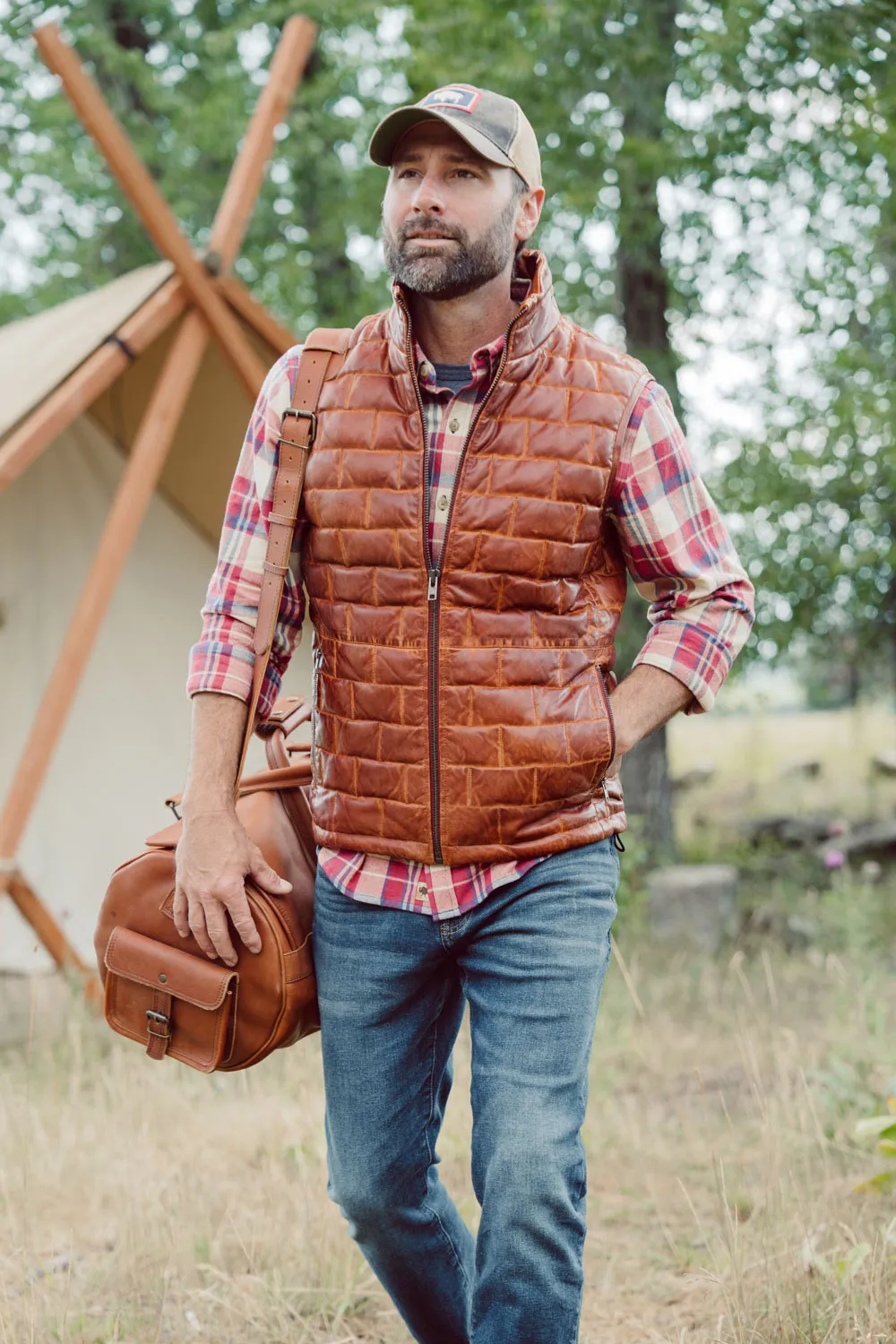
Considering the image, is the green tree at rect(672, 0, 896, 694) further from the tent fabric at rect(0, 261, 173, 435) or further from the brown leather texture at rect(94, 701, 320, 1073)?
the brown leather texture at rect(94, 701, 320, 1073)

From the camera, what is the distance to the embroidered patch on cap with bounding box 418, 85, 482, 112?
2184 millimetres

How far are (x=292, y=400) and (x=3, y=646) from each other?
4150mm

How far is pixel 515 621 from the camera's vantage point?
6.98 feet

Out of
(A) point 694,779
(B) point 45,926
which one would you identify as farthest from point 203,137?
(A) point 694,779

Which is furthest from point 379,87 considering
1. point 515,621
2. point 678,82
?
A: point 515,621

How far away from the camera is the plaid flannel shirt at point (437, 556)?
215 centimetres

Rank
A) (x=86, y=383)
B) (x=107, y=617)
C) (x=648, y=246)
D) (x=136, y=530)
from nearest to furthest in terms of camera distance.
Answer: (x=86, y=383) < (x=136, y=530) < (x=107, y=617) < (x=648, y=246)

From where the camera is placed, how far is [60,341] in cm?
541

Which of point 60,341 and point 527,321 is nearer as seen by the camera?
point 527,321

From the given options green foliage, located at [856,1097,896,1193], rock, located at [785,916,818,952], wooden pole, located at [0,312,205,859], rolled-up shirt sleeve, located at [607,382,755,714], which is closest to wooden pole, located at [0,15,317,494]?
wooden pole, located at [0,312,205,859]

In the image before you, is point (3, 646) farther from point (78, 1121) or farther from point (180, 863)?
point (180, 863)

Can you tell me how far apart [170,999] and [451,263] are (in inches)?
49.2

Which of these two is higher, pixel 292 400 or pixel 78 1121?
pixel 292 400

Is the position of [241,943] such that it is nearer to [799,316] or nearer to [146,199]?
[146,199]
